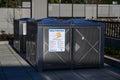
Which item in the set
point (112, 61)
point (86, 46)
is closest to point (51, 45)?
point (86, 46)

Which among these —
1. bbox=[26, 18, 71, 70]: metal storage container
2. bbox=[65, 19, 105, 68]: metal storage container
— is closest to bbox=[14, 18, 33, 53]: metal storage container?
bbox=[26, 18, 71, 70]: metal storage container

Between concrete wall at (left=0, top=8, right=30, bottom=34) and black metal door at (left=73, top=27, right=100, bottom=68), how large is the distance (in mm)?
17244

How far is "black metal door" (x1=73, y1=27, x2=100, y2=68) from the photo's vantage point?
14.3 m

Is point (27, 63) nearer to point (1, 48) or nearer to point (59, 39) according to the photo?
point (59, 39)

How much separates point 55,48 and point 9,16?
1767 cm

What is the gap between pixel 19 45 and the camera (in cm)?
1964

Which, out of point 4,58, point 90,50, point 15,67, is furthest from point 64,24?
point 4,58

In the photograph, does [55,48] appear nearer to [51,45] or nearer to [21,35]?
[51,45]

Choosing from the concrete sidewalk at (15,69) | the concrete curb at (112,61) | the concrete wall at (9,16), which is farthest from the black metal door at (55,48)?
the concrete wall at (9,16)

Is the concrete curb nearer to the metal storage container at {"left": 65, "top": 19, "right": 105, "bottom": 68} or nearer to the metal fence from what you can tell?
the metal storage container at {"left": 65, "top": 19, "right": 105, "bottom": 68}

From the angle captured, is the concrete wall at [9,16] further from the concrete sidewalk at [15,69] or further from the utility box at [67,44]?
the utility box at [67,44]

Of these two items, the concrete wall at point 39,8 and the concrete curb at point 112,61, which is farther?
the concrete wall at point 39,8

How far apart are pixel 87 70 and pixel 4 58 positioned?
15.9ft

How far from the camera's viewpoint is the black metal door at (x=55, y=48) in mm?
13953
